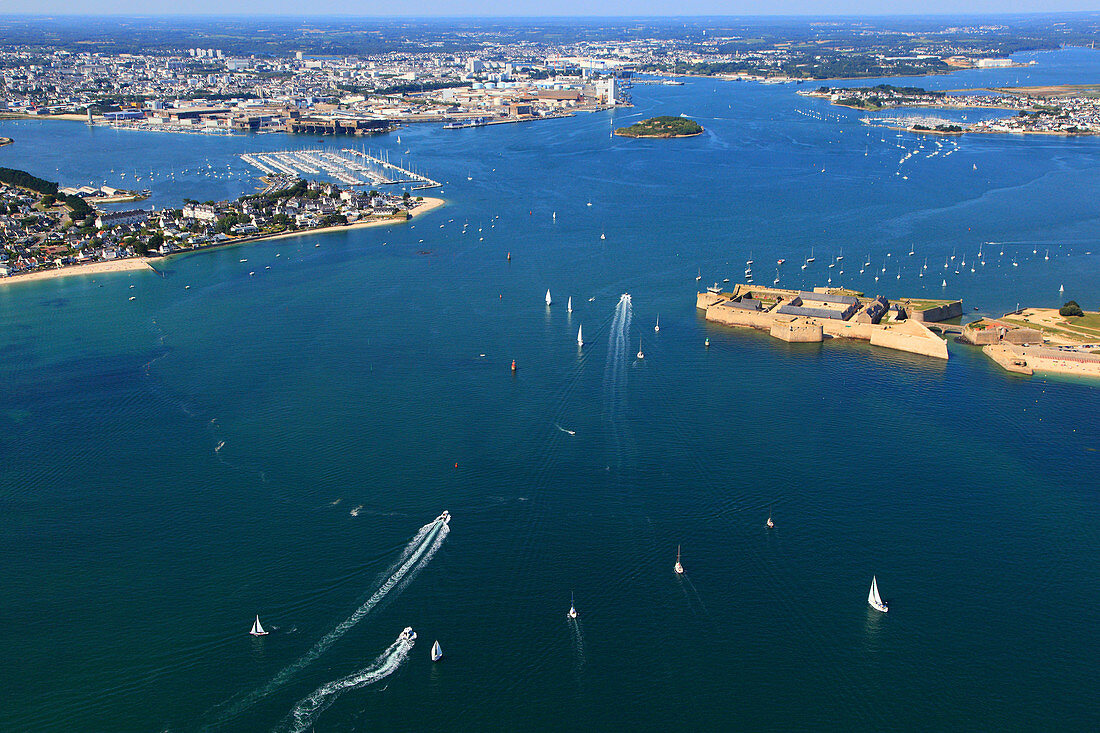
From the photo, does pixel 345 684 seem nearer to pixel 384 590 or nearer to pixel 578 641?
pixel 384 590

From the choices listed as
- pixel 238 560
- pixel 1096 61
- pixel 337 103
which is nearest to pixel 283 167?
pixel 337 103

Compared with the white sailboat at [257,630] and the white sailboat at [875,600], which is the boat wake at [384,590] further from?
the white sailboat at [875,600]

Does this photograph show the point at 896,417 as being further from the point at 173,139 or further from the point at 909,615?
the point at 173,139

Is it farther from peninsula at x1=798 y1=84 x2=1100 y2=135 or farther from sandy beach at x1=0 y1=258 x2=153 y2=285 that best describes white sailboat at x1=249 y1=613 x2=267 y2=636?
peninsula at x1=798 y1=84 x2=1100 y2=135

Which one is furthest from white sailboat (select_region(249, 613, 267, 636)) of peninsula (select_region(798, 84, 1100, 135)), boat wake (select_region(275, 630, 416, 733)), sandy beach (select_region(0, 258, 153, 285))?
peninsula (select_region(798, 84, 1100, 135))

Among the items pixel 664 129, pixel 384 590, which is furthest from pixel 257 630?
pixel 664 129

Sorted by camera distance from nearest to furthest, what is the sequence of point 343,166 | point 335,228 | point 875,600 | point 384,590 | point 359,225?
point 875,600 < point 384,590 < point 335,228 < point 359,225 < point 343,166
